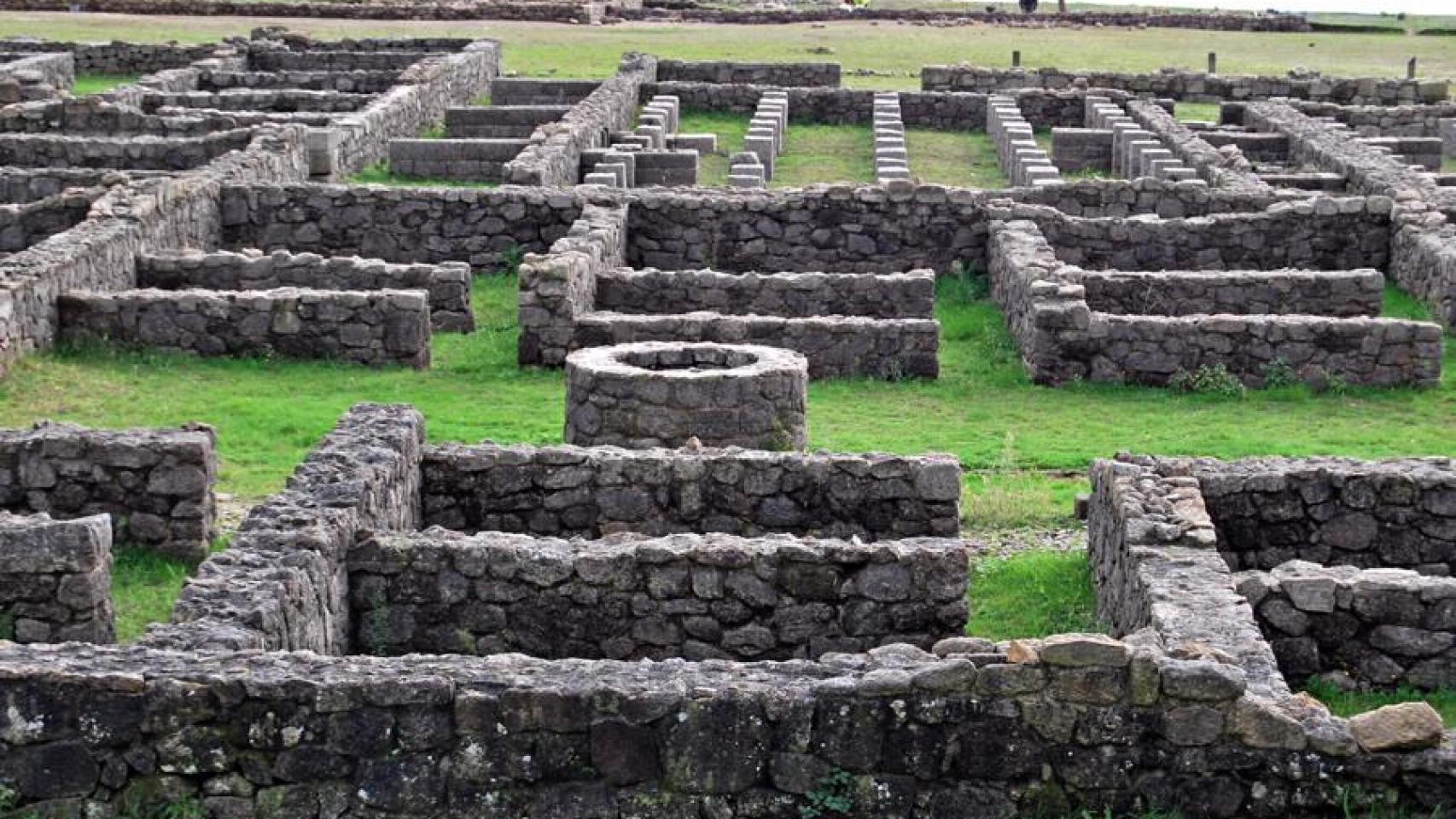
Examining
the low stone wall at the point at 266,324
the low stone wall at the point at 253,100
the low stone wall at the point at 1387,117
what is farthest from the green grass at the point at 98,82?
the low stone wall at the point at 266,324

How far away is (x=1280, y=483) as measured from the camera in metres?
14.3

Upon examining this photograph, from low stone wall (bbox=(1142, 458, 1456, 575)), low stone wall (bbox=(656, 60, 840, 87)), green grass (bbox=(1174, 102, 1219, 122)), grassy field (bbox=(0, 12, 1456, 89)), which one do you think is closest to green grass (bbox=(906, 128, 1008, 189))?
green grass (bbox=(1174, 102, 1219, 122))

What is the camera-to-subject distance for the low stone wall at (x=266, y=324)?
2136 centimetres

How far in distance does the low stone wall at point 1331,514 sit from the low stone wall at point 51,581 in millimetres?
5924

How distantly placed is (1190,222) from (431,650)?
47.6ft

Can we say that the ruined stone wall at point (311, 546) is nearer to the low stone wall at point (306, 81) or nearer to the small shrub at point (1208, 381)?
the small shrub at point (1208, 381)

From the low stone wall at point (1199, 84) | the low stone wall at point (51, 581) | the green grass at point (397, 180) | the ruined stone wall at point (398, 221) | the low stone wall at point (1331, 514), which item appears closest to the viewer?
the low stone wall at point (51, 581)

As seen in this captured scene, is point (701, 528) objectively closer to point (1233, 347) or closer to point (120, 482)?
point (120, 482)

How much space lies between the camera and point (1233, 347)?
826 inches

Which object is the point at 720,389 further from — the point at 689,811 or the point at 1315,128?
the point at 1315,128

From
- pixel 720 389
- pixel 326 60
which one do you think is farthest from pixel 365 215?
pixel 326 60

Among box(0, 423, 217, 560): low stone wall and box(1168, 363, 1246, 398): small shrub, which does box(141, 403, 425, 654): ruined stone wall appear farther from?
box(1168, 363, 1246, 398): small shrub

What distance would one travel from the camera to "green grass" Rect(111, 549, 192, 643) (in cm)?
1355

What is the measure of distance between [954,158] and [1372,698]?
24.6 meters
